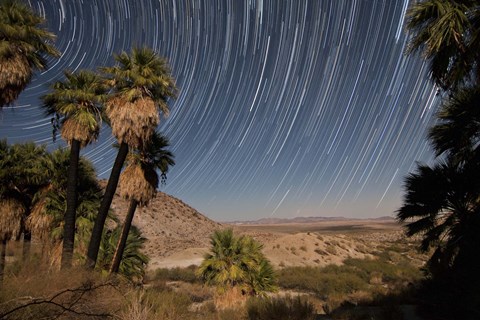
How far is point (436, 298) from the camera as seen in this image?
42.0ft

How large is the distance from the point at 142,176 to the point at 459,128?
14.1 metres

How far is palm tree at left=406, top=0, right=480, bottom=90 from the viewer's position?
7.11 m

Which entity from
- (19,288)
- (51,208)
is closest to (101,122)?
(51,208)

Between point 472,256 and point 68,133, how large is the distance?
53.3 feet

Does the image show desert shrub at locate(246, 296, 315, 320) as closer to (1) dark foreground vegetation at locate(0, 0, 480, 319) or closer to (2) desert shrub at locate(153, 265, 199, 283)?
(1) dark foreground vegetation at locate(0, 0, 480, 319)

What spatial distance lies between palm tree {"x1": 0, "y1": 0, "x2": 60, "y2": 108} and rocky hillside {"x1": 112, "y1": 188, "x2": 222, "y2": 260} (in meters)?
37.0

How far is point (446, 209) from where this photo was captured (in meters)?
12.3

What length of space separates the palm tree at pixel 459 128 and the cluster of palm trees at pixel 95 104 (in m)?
12.0

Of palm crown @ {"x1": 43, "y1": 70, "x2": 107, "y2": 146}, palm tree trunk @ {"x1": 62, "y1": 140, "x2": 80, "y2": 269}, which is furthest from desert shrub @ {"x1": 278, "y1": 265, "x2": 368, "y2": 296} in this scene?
palm crown @ {"x1": 43, "y1": 70, "x2": 107, "y2": 146}

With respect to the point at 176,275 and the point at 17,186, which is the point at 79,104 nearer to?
the point at 17,186

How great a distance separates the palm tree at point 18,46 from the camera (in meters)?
12.9

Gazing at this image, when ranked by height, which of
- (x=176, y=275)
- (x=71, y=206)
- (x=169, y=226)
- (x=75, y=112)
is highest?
(x=75, y=112)

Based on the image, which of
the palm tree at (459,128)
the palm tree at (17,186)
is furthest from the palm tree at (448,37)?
the palm tree at (17,186)

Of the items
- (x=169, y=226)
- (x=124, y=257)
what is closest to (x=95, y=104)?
(x=124, y=257)
